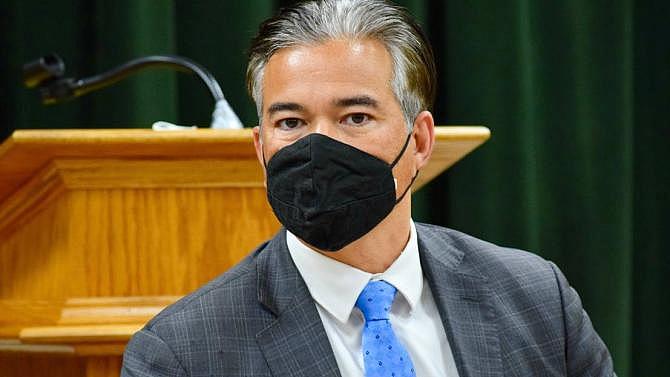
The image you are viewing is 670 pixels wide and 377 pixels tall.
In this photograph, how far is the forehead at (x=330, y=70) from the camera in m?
1.46

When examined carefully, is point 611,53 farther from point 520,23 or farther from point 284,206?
point 284,206

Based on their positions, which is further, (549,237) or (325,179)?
(549,237)

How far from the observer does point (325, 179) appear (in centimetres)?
146

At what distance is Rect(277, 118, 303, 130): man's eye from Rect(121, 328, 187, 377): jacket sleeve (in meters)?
0.32

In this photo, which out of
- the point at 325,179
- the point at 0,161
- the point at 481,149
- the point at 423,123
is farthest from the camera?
the point at 481,149

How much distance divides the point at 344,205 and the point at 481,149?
1524 millimetres

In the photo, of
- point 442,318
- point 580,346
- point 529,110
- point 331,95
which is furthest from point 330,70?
point 529,110

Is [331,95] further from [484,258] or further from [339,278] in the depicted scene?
[484,258]

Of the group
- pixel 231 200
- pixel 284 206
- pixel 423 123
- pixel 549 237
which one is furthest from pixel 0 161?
pixel 549 237

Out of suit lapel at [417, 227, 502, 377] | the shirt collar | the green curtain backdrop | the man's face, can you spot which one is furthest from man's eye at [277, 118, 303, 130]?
the green curtain backdrop

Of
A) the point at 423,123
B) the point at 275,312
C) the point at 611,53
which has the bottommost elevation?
the point at 275,312

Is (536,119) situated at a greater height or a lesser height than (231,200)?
greater

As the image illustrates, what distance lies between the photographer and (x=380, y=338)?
4.84 feet

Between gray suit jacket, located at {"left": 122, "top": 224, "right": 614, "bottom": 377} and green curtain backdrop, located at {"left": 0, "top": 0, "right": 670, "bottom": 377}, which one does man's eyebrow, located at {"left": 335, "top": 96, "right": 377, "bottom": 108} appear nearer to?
gray suit jacket, located at {"left": 122, "top": 224, "right": 614, "bottom": 377}
